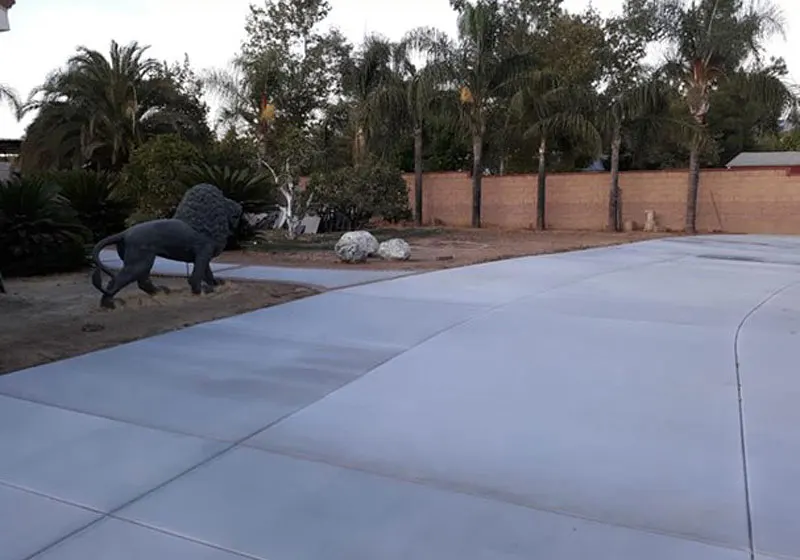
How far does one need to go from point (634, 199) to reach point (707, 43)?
6034 mm

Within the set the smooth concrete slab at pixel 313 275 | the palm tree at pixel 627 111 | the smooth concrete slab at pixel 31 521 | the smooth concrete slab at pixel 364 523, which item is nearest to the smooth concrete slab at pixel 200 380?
the smooth concrete slab at pixel 364 523

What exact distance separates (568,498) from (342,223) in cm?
2143

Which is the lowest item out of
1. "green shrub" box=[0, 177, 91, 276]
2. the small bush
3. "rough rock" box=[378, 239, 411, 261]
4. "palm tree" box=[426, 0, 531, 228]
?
"rough rock" box=[378, 239, 411, 261]

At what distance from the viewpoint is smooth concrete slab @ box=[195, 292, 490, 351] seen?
700 centimetres

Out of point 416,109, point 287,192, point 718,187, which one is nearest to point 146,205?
point 287,192

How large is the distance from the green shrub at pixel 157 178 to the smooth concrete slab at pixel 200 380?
11.2 m

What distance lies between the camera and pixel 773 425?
4617 millimetres

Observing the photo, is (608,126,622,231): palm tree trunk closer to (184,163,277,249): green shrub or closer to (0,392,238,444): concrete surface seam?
(184,163,277,249): green shrub

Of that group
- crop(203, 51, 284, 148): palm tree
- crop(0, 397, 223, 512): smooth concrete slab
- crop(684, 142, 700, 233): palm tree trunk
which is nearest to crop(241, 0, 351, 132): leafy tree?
crop(203, 51, 284, 148): palm tree

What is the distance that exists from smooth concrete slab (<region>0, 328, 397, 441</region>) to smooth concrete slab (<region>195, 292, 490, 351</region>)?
0.32m

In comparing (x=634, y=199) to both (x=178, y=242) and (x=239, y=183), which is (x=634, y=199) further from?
(x=178, y=242)

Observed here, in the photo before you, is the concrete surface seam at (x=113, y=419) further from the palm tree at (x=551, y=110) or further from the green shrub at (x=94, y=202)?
the palm tree at (x=551, y=110)

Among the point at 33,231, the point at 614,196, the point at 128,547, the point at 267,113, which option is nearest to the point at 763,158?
the point at 614,196

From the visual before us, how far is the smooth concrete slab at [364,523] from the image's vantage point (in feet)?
10.1
